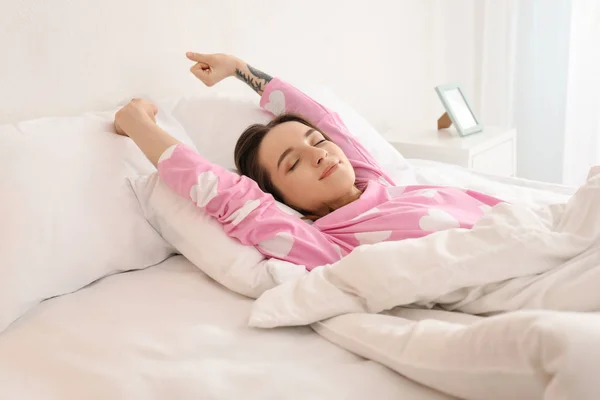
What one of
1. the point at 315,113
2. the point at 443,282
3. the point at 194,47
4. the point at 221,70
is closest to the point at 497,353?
the point at 443,282

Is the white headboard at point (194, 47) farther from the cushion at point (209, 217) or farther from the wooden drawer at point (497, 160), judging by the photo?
the wooden drawer at point (497, 160)

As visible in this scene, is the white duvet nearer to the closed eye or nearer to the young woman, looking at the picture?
the young woman

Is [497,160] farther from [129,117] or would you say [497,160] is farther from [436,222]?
[129,117]

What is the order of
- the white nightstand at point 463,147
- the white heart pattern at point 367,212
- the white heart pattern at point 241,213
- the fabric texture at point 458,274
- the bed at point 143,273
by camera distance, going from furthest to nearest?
the white nightstand at point 463,147, the white heart pattern at point 367,212, the white heart pattern at point 241,213, the fabric texture at point 458,274, the bed at point 143,273

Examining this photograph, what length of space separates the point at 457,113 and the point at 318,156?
1.18 m

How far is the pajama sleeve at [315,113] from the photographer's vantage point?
1536 millimetres

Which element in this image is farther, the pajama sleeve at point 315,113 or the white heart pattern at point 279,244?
the pajama sleeve at point 315,113

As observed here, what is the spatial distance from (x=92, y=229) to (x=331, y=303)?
19.6 inches

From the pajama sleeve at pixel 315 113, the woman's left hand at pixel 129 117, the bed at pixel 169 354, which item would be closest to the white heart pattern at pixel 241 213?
the bed at pixel 169 354

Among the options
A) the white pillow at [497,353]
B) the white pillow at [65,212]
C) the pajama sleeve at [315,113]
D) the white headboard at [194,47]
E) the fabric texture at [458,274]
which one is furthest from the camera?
the pajama sleeve at [315,113]

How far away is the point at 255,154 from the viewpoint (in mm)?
1395

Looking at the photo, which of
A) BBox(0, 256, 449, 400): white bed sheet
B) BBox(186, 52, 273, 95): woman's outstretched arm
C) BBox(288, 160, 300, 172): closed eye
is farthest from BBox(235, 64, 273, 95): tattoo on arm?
BBox(0, 256, 449, 400): white bed sheet

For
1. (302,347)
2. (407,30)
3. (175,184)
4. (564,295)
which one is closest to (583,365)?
(564,295)

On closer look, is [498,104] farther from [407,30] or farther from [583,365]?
[583,365]
